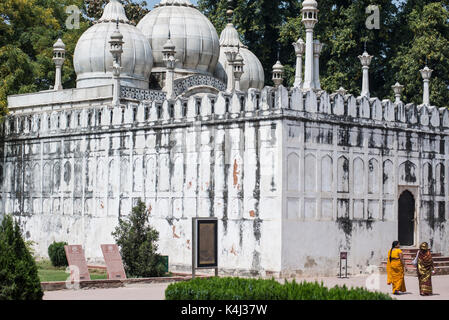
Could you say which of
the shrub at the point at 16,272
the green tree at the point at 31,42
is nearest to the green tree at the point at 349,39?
the green tree at the point at 31,42

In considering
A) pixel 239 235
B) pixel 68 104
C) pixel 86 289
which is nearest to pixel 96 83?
pixel 68 104

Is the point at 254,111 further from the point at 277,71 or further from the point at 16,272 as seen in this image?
the point at 277,71

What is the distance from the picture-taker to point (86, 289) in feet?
77.8

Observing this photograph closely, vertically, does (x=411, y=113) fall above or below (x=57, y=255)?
above

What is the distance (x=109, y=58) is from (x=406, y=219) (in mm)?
15109

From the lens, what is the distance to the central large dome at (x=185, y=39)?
4075cm

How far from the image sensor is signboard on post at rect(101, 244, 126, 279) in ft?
83.5

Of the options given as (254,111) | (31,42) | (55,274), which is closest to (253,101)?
(254,111)

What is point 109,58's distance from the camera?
38.7 metres

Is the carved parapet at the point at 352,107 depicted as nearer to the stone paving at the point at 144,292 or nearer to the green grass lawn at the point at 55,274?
the stone paving at the point at 144,292

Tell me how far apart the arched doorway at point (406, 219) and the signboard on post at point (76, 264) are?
1139cm

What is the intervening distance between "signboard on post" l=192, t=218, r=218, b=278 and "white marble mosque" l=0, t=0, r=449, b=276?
15.8 feet
